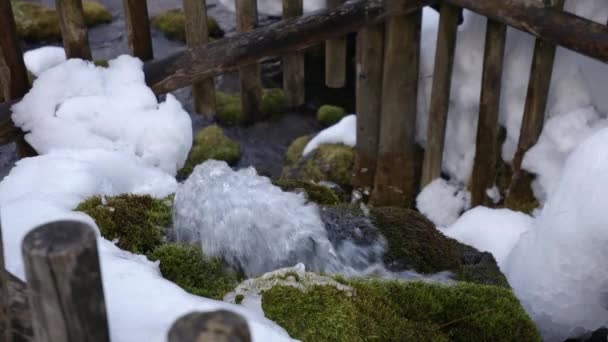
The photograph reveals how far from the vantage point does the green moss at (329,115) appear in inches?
326

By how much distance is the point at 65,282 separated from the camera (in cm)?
135

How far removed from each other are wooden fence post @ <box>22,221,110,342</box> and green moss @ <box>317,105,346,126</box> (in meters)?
6.95

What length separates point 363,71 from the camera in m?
5.50

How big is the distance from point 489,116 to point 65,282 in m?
4.21

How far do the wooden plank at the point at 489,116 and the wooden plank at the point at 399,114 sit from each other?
0.64 metres

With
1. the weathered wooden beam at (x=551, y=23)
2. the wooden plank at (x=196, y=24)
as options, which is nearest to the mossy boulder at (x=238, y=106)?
the wooden plank at (x=196, y=24)

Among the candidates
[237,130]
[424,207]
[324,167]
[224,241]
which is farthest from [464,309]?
[237,130]

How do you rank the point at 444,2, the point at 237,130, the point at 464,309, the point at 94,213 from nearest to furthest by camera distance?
the point at 464,309, the point at 94,213, the point at 444,2, the point at 237,130

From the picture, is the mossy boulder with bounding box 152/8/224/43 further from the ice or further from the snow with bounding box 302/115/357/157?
the ice

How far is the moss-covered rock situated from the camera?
24.0ft

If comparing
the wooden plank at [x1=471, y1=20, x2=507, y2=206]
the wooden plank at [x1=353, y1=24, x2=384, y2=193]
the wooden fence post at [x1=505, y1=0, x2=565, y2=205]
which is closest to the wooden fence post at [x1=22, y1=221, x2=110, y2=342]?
the wooden fence post at [x1=505, y1=0, x2=565, y2=205]

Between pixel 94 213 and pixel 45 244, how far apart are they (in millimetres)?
1741

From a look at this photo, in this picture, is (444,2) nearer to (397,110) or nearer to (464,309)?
(397,110)

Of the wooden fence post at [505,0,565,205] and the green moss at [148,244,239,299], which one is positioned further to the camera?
the wooden fence post at [505,0,565,205]
